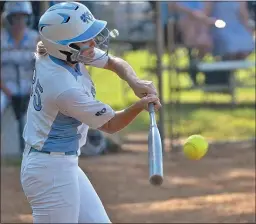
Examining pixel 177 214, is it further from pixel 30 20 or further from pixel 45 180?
pixel 30 20

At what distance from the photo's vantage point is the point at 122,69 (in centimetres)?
508

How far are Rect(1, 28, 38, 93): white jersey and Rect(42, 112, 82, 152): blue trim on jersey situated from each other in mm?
5484

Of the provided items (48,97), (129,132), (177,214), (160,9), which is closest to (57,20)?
(48,97)

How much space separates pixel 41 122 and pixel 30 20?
609cm

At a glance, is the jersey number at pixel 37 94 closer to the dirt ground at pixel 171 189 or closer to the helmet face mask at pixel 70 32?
the helmet face mask at pixel 70 32

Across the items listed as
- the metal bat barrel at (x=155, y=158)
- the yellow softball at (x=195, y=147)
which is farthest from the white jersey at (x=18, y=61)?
the metal bat barrel at (x=155, y=158)

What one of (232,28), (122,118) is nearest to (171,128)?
(232,28)

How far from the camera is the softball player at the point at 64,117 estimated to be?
4.42 m

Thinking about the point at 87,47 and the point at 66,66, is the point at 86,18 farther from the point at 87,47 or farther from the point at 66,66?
the point at 66,66

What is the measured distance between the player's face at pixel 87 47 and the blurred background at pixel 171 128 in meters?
2.95

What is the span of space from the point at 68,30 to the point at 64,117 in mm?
492

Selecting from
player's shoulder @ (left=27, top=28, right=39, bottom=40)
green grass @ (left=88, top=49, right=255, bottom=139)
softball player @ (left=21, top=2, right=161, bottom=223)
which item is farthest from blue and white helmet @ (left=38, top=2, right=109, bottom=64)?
green grass @ (left=88, top=49, right=255, bottom=139)

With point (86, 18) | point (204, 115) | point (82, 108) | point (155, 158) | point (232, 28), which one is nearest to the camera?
point (155, 158)

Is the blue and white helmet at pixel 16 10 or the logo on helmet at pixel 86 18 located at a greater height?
the logo on helmet at pixel 86 18
